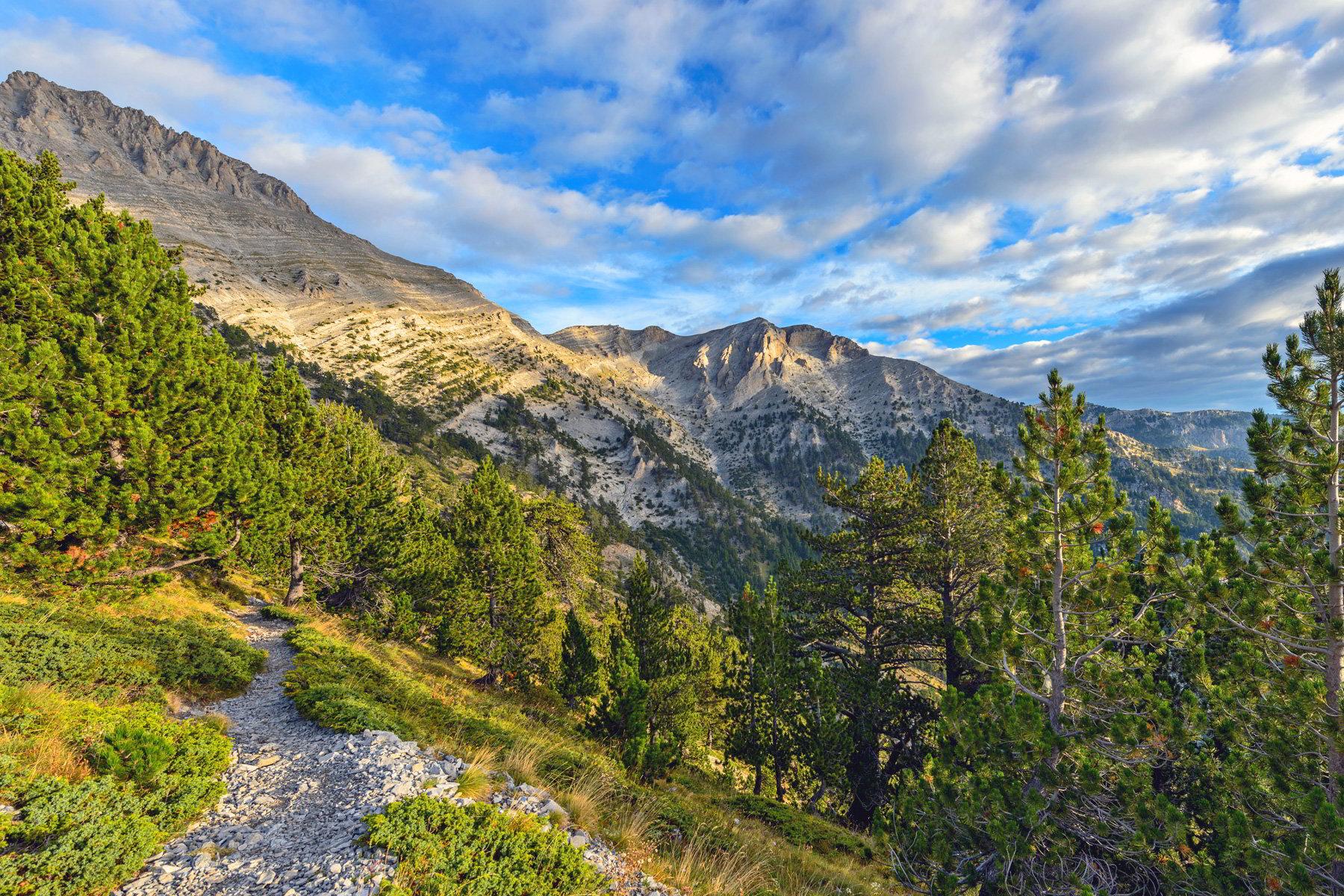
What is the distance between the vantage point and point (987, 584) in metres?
11.1

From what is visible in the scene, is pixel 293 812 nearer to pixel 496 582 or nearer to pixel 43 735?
pixel 43 735

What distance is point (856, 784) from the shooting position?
20234mm

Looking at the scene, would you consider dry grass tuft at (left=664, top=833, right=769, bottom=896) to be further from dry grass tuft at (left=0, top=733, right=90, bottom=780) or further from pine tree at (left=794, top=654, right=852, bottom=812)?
pine tree at (left=794, top=654, right=852, bottom=812)

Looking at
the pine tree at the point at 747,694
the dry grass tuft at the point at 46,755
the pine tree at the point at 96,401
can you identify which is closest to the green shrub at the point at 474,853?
the dry grass tuft at the point at 46,755

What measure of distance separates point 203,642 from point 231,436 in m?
5.50

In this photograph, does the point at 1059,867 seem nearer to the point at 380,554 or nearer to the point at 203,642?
the point at 203,642

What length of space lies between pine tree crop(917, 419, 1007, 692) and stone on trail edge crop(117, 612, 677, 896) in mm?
15673

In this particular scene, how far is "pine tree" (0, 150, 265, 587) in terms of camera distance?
1073cm

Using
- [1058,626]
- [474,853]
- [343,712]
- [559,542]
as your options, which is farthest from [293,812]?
[559,542]

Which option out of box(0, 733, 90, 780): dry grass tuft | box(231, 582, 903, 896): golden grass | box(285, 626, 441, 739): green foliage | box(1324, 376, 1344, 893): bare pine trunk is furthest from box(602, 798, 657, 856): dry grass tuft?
box(1324, 376, 1344, 893): bare pine trunk

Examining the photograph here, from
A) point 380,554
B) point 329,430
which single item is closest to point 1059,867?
point 380,554

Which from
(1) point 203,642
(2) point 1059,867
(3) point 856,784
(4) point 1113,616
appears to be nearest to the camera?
(2) point 1059,867

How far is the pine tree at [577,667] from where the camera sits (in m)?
22.6

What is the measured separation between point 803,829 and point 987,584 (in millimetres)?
9624
